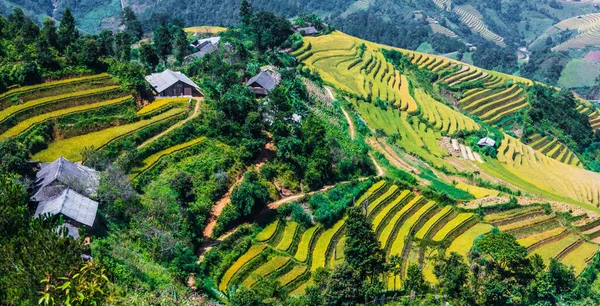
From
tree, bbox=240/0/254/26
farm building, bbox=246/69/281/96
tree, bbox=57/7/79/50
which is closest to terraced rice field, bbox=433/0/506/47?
tree, bbox=240/0/254/26

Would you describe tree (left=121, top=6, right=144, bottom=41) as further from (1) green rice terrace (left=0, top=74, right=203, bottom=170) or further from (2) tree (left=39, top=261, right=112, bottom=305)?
(2) tree (left=39, top=261, right=112, bottom=305)

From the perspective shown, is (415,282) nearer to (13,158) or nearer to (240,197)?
(240,197)

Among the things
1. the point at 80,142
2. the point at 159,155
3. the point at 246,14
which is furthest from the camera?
the point at 246,14

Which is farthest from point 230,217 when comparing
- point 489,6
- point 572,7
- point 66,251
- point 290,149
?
point 572,7

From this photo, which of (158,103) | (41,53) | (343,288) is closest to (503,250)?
(343,288)

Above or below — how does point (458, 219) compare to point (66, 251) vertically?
below

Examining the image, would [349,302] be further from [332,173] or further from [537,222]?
[537,222]
